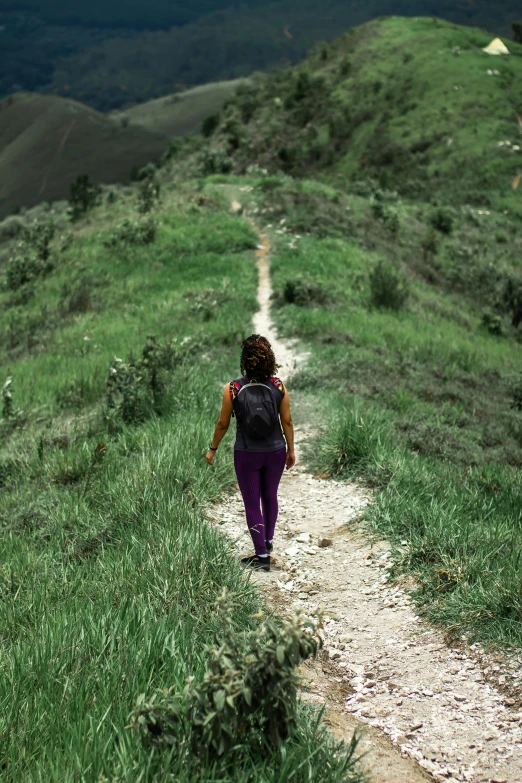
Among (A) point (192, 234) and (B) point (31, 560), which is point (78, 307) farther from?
(B) point (31, 560)

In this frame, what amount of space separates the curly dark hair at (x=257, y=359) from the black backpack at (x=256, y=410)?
0.08 meters

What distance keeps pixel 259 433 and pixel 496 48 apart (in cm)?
7500

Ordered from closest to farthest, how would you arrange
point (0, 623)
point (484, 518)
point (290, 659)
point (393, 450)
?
1. point (290, 659)
2. point (0, 623)
3. point (484, 518)
4. point (393, 450)

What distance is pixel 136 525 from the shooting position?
495cm

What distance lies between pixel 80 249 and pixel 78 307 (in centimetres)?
567

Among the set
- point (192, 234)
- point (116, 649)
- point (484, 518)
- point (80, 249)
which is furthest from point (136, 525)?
point (80, 249)

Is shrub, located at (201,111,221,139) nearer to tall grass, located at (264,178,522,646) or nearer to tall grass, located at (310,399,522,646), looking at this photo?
tall grass, located at (264,178,522,646)

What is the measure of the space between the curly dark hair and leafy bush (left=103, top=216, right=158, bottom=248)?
15.9m

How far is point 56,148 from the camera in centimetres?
10894

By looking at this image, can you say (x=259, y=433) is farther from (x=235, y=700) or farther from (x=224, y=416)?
(x=235, y=700)

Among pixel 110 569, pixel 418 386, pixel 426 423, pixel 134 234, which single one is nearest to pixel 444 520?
pixel 110 569

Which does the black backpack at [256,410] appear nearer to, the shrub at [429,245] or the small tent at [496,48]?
the shrub at [429,245]

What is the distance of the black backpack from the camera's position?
178 inches

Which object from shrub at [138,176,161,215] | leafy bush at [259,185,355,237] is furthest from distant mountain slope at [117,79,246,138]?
leafy bush at [259,185,355,237]
